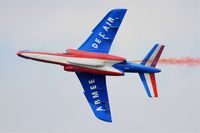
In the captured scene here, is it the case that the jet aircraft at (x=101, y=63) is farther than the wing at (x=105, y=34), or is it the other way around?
the wing at (x=105, y=34)

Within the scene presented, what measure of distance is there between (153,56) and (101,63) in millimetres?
4296

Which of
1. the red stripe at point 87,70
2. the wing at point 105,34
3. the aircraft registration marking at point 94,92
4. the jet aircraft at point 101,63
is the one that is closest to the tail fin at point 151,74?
the jet aircraft at point 101,63

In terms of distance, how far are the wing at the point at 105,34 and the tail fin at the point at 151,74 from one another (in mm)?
3167

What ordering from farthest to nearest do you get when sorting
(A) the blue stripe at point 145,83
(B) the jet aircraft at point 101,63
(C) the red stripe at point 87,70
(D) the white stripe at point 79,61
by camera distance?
(A) the blue stripe at point 145,83 < (C) the red stripe at point 87,70 < (B) the jet aircraft at point 101,63 < (D) the white stripe at point 79,61

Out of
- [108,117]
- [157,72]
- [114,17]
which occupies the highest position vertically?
[114,17]

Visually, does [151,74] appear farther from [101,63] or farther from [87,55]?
[87,55]

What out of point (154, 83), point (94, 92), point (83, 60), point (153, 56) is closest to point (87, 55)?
point (83, 60)

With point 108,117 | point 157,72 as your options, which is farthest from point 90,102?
point 157,72

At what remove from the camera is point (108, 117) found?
51.5 meters

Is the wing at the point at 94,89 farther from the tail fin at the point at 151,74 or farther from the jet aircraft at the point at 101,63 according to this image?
the tail fin at the point at 151,74

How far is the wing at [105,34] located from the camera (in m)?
51.6

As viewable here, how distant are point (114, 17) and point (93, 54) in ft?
11.9

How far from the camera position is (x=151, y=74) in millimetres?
51500

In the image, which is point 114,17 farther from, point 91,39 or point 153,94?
point 153,94
